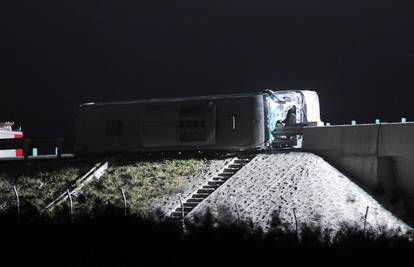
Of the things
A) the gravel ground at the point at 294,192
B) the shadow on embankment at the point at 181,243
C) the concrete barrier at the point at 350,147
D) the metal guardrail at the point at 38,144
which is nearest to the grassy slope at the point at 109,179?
the metal guardrail at the point at 38,144

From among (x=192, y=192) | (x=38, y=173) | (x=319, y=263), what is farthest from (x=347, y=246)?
(x=38, y=173)

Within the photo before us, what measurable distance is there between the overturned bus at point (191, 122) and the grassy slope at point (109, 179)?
46.4 inches

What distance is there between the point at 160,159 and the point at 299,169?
6338 mm

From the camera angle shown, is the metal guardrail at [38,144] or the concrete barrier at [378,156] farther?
the metal guardrail at [38,144]

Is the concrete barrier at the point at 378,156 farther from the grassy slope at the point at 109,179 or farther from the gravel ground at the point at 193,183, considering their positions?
the grassy slope at the point at 109,179

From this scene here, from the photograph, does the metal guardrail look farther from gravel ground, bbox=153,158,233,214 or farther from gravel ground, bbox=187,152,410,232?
gravel ground, bbox=187,152,410,232

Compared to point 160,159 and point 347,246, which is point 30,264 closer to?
point 347,246

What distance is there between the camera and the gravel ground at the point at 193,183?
2245cm

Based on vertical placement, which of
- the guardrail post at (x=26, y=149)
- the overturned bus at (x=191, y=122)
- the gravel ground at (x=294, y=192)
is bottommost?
the gravel ground at (x=294, y=192)

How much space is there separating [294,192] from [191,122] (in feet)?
23.6

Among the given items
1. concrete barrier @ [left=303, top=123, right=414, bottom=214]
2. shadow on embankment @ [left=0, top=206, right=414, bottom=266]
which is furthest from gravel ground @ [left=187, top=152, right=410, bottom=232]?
shadow on embankment @ [left=0, top=206, right=414, bottom=266]

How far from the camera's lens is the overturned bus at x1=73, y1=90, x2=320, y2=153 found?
26.9m

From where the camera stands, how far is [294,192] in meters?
21.9

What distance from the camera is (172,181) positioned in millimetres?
24469
